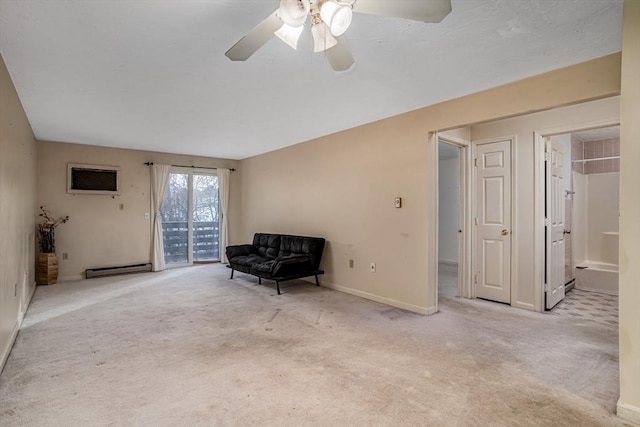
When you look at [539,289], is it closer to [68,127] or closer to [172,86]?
[172,86]

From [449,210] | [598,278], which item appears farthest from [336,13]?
[449,210]

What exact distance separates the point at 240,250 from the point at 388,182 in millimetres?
2932

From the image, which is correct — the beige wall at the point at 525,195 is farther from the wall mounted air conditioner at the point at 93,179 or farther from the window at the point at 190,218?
the wall mounted air conditioner at the point at 93,179

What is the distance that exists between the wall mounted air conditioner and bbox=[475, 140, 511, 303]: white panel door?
20.0ft

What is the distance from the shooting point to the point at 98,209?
5.82 m

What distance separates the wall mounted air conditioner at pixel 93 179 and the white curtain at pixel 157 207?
59 cm

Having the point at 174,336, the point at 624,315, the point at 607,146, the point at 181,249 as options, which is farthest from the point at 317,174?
the point at 607,146

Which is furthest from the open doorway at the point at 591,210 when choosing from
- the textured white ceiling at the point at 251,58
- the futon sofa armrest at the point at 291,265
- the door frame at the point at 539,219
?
the futon sofa armrest at the point at 291,265

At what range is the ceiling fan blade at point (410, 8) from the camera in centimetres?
142

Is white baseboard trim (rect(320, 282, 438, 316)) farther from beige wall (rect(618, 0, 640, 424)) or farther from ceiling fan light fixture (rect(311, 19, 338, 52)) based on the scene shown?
ceiling fan light fixture (rect(311, 19, 338, 52))

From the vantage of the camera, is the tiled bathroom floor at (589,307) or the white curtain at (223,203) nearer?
→ the tiled bathroom floor at (589,307)

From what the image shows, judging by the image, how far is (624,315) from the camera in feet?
6.07

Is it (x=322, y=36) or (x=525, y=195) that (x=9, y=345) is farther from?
(x=525, y=195)

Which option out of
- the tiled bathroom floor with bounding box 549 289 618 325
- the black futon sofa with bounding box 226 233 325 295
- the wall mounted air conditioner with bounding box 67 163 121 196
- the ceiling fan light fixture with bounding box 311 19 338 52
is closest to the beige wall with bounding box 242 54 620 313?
the black futon sofa with bounding box 226 233 325 295
